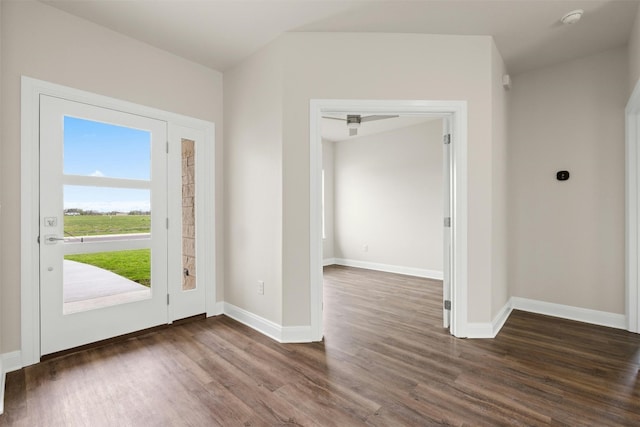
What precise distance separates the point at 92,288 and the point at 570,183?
4906 mm

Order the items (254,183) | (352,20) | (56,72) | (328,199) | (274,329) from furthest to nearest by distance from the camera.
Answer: (328,199) < (254,183) < (274,329) < (352,20) < (56,72)

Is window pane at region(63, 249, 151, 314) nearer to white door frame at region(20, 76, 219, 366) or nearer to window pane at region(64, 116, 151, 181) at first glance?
white door frame at region(20, 76, 219, 366)

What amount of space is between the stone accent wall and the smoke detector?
3.62 meters

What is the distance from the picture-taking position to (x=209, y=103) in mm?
3428

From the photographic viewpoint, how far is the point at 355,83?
9.05 feet

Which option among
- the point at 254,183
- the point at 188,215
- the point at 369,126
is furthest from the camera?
the point at 369,126

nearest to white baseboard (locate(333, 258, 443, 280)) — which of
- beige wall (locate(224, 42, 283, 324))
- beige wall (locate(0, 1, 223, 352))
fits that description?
beige wall (locate(224, 42, 283, 324))

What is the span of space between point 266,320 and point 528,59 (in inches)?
152

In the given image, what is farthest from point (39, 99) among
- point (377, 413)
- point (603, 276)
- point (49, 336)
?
point (603, 276)

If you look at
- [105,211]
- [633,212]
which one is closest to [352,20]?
[105,211]

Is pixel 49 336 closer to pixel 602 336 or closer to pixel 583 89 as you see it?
pixel 602 336

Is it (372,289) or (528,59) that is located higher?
(528,59)

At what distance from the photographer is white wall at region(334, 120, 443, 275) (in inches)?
208

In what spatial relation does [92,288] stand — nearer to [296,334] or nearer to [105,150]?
[105,150]
